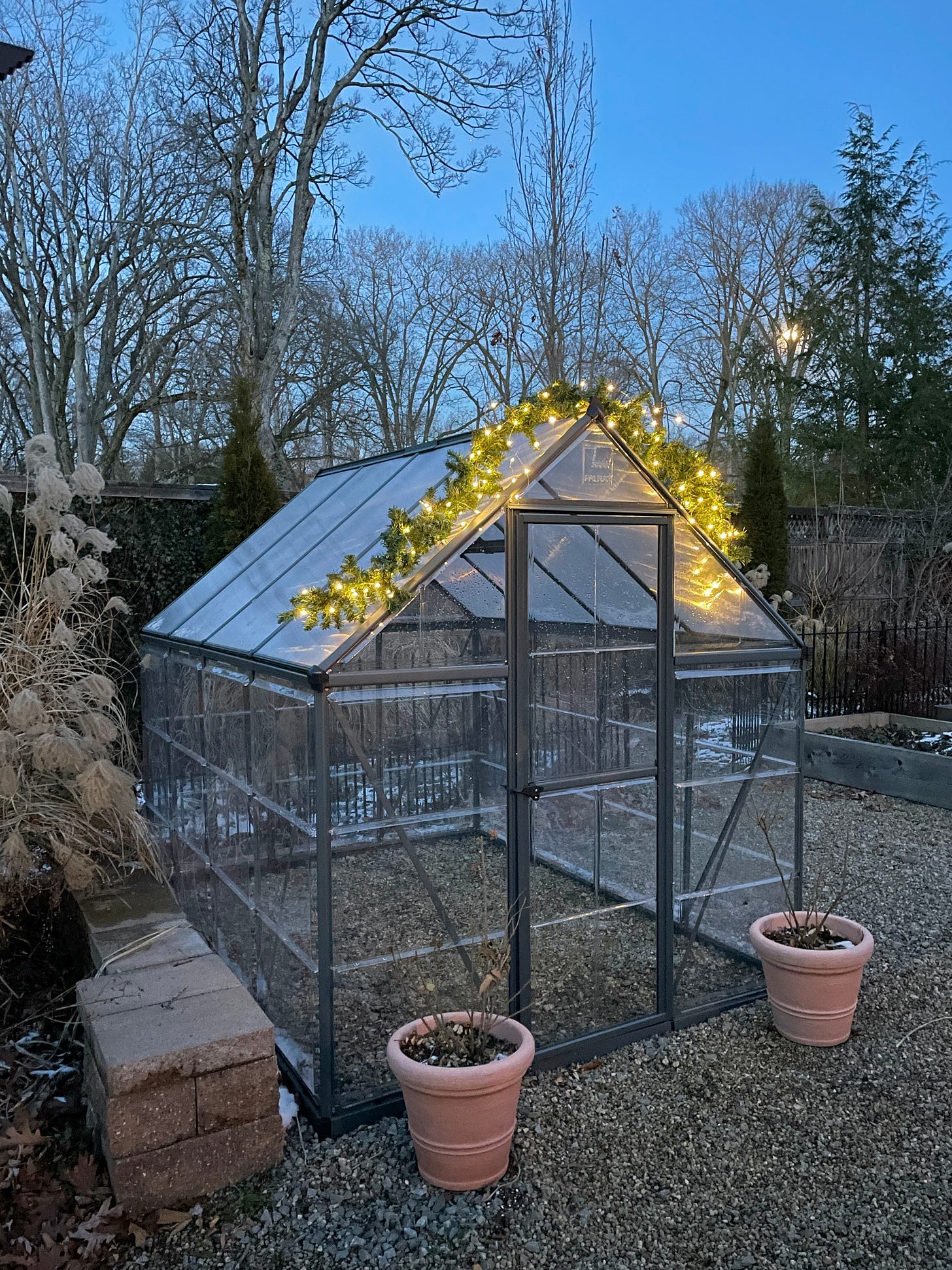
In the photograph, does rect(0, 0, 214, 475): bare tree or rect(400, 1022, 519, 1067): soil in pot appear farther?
rect(0, 0, 214, 475): bare tree

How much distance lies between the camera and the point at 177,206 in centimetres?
1440

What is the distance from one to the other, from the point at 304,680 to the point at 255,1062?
1.23 meters

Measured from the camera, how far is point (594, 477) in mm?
3750

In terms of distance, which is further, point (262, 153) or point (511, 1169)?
point (262, 153)

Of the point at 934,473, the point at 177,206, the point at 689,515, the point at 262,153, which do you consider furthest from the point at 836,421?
the point at 689,515

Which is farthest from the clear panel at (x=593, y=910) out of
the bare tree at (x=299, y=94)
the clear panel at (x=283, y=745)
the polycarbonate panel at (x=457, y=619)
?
the bare tree at (x=299, y=94)

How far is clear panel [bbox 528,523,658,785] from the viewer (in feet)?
12.9

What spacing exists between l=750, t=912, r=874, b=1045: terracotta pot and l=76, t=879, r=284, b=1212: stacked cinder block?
2009mm

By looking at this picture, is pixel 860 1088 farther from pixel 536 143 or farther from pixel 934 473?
pixel 934 473

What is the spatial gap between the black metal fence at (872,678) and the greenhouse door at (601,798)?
5710 mm

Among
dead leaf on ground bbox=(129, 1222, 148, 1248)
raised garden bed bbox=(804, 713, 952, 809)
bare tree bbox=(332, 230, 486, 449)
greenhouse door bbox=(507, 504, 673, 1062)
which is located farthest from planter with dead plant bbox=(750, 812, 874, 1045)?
bare tree bbox=(332, 230, 486, 449)

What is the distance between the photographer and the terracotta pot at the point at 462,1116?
285 centimetres

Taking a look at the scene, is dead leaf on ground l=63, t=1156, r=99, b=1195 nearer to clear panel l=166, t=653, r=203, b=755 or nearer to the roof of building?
clear panel l=166, t=653, r=203, b=755

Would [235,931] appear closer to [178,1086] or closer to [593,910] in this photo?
[178,1086]
